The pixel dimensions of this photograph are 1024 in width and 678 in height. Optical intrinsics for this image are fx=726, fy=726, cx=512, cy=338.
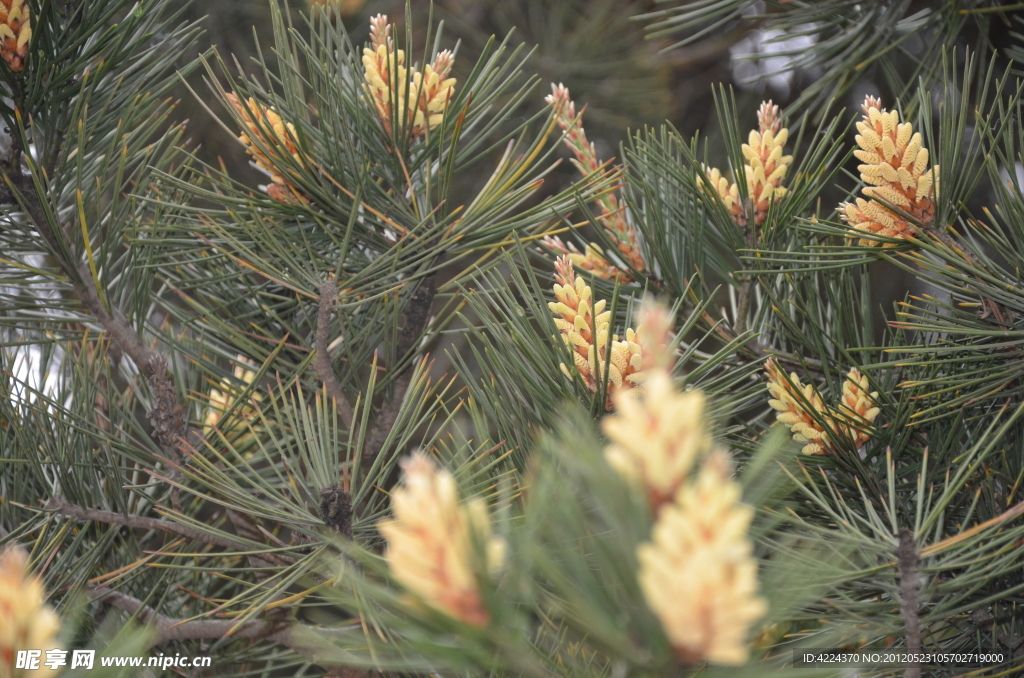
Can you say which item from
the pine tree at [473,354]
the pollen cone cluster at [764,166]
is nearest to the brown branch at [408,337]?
the pine tree at [473,354]

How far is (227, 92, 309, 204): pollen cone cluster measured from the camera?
1.74 ft

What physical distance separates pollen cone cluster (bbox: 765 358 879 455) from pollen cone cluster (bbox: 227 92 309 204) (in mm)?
382

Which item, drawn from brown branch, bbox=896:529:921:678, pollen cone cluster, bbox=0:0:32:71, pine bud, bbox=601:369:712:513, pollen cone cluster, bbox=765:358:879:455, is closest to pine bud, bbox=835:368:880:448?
pollen cone cluster, bbox=765:358:879:455

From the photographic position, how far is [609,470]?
0.82ft

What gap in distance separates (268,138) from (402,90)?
0.12 meters

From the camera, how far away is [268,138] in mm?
533

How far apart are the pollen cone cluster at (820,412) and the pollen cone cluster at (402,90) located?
0.33m

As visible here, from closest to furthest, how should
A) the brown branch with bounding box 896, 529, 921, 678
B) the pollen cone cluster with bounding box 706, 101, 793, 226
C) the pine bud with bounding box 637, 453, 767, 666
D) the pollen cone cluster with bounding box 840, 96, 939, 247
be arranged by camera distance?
the pine bud with bounding box 637, 453, 767, 666 → the brown branch with bounding box 896, 529, 921, 678 → the pollen cone cluster with bounding box 840, 96, 939, 247 → the pollen cone cluster with bounding box 706, 101, 793, 226

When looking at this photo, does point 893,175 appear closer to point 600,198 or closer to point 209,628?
point 600,198

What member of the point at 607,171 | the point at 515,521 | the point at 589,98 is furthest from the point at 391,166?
the point at 589,98

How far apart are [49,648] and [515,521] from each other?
22cm

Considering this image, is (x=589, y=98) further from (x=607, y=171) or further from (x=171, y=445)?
(x=171, y=445)

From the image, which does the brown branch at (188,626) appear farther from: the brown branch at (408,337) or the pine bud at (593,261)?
the pine bud at (593,261)

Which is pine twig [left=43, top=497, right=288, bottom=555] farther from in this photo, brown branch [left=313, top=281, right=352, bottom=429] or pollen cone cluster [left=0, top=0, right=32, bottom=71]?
pollen cone cluster [left=0, top=0, right=32, bottom=71]
